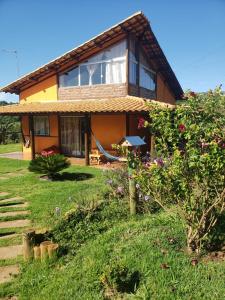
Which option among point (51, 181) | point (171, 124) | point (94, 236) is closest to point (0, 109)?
point (51, 181)

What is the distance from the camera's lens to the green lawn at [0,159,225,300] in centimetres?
343

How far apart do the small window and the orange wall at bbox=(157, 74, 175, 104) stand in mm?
7316

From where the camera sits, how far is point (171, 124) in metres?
4.07

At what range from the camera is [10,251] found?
4895mm

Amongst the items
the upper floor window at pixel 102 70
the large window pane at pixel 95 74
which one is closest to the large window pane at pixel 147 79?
the upper floor window at pixel 102 70

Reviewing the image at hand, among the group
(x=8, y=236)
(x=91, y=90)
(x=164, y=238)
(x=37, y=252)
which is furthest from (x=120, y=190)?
(x=91, y=90)

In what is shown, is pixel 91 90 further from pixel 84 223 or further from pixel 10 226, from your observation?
pixel 84 223

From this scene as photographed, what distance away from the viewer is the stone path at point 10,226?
168 inches

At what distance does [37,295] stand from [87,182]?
6.26 meters

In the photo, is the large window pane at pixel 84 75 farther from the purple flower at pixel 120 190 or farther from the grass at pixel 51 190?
the purple flower at pixel 120 190

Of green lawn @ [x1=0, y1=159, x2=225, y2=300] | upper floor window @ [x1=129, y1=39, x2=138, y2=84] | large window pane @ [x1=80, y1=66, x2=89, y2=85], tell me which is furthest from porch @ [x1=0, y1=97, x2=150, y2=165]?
green lawn @ [x1=0, y1=159, x2=225, y2=300]

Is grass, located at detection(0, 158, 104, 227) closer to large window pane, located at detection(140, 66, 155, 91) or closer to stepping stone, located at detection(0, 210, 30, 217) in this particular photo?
stepping stone, located at detection(0, 210, 30, 217)

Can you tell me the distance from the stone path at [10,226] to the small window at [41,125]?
8.22 m

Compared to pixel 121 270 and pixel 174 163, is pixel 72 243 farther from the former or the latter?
pixel 174 163
